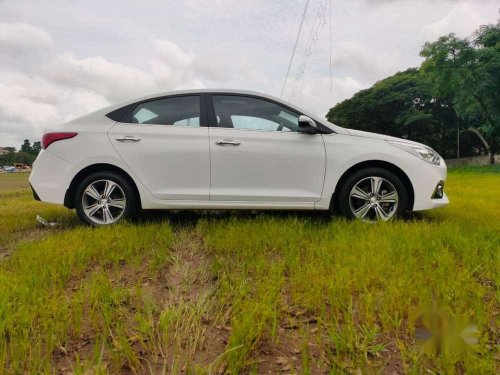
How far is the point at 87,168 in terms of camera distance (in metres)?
4.91

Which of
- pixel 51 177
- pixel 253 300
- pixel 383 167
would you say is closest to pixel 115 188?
A: pixel 51 177

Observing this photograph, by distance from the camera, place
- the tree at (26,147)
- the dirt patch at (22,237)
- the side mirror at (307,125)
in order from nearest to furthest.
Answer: the dirt patch at (22,237), the side mirror at (307,125), the tree at (26,147)

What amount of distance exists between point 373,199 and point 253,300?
8.99ft

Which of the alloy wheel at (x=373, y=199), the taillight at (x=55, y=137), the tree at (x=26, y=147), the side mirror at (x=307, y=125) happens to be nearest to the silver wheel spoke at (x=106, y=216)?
the taillight at (x=55, y=137)

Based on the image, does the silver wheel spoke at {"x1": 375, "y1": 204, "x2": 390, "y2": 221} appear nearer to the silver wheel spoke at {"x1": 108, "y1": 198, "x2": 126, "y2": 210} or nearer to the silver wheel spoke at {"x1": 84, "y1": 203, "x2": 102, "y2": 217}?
the silver wheel spoke at {"x1": 108, "y1": 198, "x2": 126, "y2": 210}

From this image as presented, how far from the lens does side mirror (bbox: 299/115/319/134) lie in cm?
473

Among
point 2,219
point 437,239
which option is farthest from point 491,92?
point 2,219

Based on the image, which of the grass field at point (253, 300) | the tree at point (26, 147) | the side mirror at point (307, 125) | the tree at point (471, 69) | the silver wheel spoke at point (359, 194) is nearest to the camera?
the grass field at point (253, 300)

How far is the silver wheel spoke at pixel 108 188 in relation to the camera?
4.87 metres

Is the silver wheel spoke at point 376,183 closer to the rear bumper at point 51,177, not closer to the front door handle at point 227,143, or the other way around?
the front door handle at point 227,143

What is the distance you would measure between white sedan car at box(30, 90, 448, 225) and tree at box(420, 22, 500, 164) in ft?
84.8

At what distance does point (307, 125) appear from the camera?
4777mm

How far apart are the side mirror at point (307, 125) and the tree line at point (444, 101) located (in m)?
26.4

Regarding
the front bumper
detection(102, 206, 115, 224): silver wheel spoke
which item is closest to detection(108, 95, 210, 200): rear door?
detection(102, 206, 115, 224): silver wheel spoke
